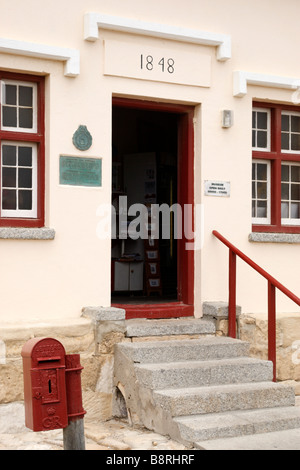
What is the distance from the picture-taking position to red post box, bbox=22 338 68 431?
5355mm

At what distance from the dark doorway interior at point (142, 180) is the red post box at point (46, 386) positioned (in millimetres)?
5533

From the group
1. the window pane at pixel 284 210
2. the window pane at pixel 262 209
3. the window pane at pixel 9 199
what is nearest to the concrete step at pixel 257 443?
the window pane at pixel 9 199

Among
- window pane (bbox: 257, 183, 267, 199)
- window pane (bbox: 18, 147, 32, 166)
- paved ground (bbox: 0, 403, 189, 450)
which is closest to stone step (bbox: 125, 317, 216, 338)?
paved ground (bbox: 0, 403, 189, 450)

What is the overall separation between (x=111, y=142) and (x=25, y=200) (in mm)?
1628

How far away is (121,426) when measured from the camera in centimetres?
757

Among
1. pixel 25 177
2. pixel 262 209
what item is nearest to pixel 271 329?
pixel 262 209

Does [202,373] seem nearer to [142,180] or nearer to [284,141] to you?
[284,141]

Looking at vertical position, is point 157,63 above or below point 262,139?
above

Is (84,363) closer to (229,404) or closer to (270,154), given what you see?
(229,404)

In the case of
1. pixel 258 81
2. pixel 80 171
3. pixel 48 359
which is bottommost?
pixel 48 359

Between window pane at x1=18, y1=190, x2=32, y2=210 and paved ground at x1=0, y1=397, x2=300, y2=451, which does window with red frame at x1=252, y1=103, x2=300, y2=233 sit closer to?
window pane at x1=18, y1=190, x2=32, y2=210

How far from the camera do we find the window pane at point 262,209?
31.3 feet

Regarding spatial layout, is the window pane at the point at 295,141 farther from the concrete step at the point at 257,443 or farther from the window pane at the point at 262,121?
the concrete step at the point at 257,443

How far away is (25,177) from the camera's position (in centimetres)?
803
